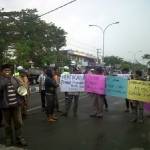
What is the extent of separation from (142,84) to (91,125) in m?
2.25

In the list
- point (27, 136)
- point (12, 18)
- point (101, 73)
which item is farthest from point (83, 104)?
point (12, 18)

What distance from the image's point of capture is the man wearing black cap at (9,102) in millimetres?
9164

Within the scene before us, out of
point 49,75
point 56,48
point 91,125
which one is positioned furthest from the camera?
point 56,48

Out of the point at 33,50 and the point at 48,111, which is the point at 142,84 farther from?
the point at 33,50

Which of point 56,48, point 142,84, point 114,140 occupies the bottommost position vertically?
point 114,140

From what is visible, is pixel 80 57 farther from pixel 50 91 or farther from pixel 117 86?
pixel 50 91

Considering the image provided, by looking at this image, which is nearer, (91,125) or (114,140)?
(114,140)

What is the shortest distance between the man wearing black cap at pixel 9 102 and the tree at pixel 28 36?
41.1m

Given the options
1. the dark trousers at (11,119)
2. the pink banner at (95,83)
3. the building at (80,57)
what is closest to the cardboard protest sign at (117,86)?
the pink banner at (95,83)

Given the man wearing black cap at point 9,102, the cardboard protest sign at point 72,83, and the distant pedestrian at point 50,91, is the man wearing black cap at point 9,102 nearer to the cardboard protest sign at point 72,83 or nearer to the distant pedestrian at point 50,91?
the distant pedestrian at point 50,91

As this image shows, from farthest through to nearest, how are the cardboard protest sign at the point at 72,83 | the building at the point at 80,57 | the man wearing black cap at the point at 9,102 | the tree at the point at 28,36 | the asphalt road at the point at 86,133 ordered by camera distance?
the building at the point at 80,57
the tree at the point at 28,36
the cardboard protest sign at the point at 72,83
the asphalt road at the point at 86,133
the man wearing black cap at the point at 9,102

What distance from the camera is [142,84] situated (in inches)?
530

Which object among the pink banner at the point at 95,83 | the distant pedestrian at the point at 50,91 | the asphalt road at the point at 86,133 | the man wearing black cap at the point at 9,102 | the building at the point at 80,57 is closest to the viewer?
the man wearing black cap at the point at 9,102

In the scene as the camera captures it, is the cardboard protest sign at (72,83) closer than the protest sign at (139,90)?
No
